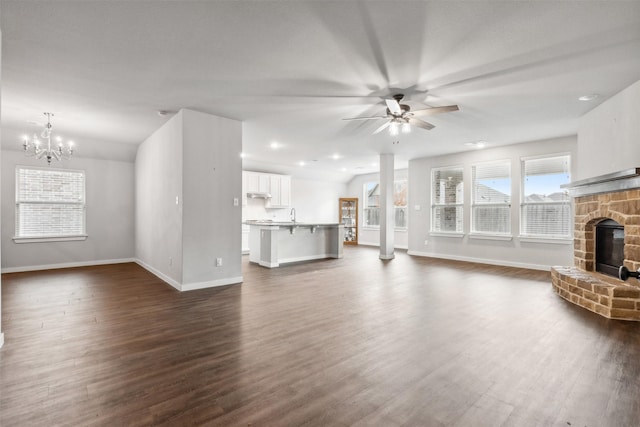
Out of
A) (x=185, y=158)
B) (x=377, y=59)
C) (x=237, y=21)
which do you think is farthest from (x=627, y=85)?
(x=185, y=158)

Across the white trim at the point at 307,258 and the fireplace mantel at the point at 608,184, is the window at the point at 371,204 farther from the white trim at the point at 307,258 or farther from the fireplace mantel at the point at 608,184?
the fireplace mantel at the point at 608,184

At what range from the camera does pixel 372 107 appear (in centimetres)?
444

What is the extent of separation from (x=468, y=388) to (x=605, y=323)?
2438 millimetres

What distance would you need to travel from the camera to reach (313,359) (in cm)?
248

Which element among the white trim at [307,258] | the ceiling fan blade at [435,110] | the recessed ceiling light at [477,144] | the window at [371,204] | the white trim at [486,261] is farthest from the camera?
the window at [371,204]

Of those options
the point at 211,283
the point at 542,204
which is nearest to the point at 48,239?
the point at 211,283

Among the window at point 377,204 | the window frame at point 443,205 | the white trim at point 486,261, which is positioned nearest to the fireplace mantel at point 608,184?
the white trim at point 486,261

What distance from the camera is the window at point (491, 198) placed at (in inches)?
A: 276

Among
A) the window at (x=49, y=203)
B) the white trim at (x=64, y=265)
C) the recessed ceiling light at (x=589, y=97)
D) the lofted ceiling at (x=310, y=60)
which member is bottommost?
the white trim at (x=64, y=265)

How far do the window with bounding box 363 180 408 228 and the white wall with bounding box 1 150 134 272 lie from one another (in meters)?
7.44

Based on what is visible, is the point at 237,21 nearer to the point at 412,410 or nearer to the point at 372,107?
the point at 372,107

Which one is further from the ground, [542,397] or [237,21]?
[237,21]

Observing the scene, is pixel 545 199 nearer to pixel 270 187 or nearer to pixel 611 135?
pixel 611 135

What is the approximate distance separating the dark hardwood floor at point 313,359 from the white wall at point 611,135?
2.03 meters
